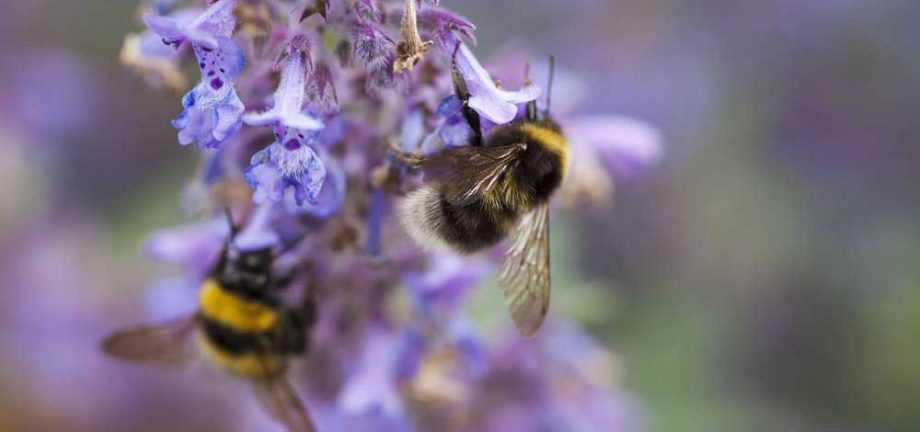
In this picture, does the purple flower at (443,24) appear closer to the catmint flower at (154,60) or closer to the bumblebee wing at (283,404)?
the catmint flower at (154,60)

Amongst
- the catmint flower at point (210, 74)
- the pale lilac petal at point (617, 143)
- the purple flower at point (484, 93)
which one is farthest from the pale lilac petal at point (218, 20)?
the pale lilac petal at point (617, 143)

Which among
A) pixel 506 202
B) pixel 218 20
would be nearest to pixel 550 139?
pixel 506 202

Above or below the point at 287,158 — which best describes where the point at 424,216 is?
above

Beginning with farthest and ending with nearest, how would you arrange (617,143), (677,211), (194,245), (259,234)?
(677,211) < (617,143) < (194,245) < (259,234)

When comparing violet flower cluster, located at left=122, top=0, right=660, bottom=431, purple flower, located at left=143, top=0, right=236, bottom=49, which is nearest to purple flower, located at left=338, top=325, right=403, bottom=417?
violet flower cluster, located at left=122, top=0, right=660, bottom=431

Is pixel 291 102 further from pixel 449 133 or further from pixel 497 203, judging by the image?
pixel 497 203

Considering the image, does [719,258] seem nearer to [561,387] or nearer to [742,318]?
A: [742,318]
